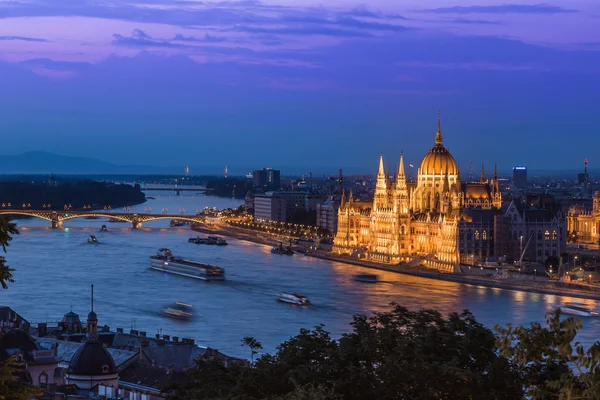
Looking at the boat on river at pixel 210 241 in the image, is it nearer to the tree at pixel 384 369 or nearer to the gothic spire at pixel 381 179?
the gothic spire at pixel 381 179

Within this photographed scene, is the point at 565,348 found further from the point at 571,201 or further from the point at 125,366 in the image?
the point at 571,201

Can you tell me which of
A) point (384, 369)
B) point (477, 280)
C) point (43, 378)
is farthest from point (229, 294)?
point (384, 369)

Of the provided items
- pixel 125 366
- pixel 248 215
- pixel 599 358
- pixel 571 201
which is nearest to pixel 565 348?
pixel 599 358

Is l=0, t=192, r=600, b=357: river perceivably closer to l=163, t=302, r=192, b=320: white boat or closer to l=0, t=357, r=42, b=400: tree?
l=163, t=302, r=192, b=320: white boat

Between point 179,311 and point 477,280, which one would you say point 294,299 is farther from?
point 477,280

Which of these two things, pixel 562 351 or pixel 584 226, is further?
pixel 584 226

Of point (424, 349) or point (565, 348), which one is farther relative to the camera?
point (424, 349)
